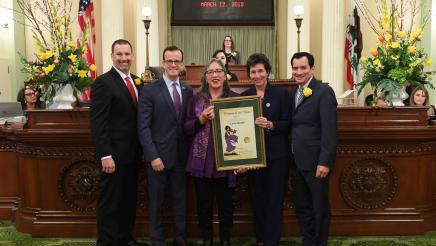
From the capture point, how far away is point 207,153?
409 centimetres

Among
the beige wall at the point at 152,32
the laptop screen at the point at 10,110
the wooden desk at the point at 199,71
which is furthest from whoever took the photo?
the beige wall at the point at 152,32

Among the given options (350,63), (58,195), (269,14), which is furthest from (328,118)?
(269,14)

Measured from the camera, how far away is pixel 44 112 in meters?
4.66

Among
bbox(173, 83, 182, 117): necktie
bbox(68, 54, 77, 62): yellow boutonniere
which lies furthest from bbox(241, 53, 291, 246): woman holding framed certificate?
bbox(68, 54, 77, 62): yellow boutonniere

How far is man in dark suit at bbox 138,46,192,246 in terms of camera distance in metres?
3.99

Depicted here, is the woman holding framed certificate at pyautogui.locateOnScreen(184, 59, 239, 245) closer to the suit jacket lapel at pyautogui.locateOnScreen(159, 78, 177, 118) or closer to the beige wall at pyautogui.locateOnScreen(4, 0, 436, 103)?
the suit jacket lapel at pyautogui.locateOnScreen(159, 78, 177, 118)

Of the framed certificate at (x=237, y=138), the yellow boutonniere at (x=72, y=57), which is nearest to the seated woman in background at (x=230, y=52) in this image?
the yellow boutonniere at (x=72, y=57)

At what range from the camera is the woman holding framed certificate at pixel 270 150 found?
3990 mm

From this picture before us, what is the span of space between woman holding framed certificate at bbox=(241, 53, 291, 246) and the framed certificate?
105 mm

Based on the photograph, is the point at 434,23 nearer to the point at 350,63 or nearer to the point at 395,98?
the point at 350,63

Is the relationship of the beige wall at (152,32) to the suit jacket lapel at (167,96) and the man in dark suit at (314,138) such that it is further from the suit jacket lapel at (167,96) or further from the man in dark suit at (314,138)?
the suit jacket lapel at (167,96)

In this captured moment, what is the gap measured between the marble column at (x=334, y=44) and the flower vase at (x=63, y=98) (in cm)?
883

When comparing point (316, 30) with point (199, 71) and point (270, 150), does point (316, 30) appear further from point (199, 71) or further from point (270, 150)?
point (270, 150)

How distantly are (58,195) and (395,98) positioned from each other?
154 inches
